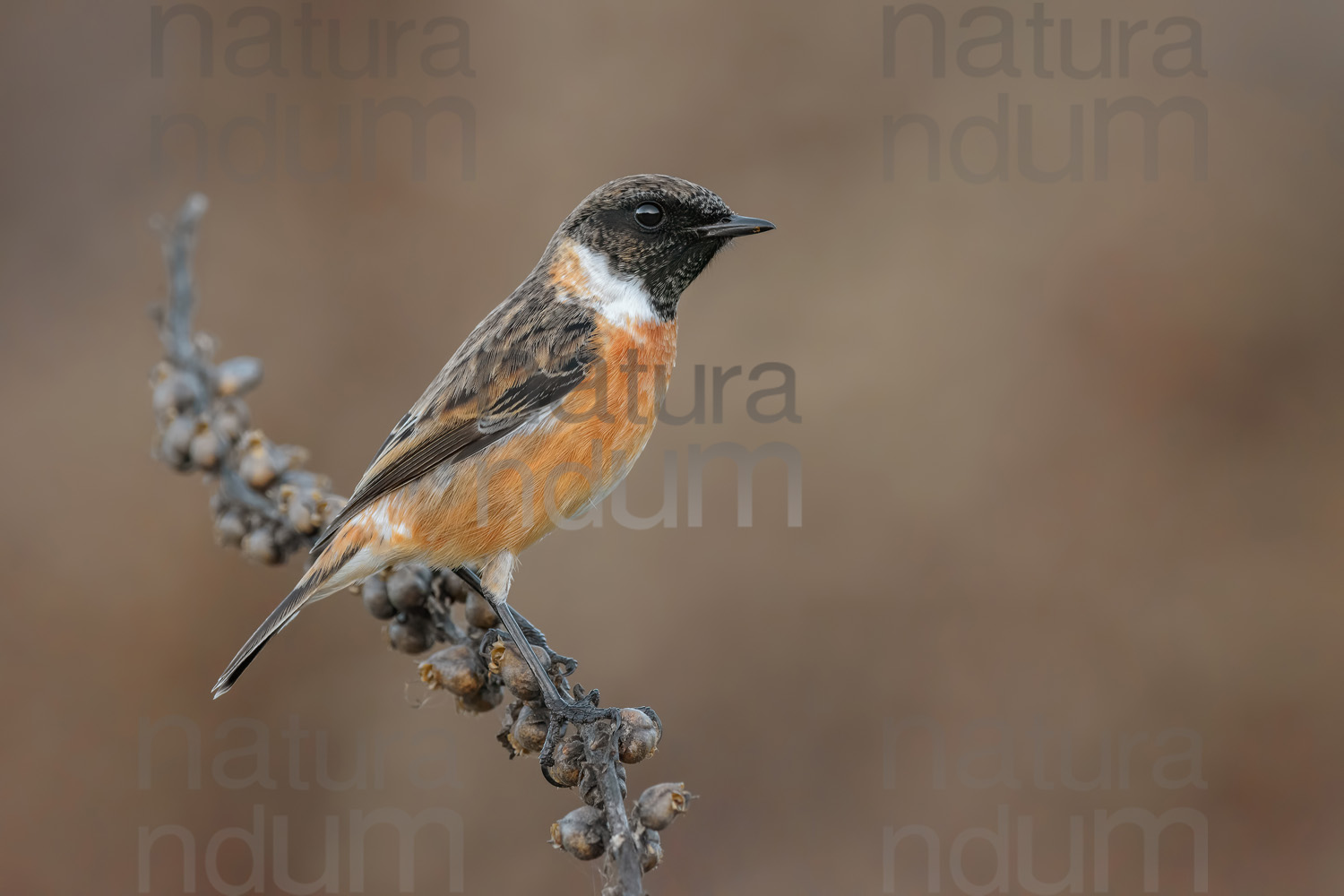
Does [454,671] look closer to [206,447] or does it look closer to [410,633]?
[410,633]

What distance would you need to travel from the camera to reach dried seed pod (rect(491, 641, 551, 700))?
278 centimetres

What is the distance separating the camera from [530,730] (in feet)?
9.07

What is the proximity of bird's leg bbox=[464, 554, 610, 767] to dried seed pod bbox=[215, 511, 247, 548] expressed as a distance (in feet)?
2.76

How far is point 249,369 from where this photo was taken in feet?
11.2

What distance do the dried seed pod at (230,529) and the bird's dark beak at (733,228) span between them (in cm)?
194

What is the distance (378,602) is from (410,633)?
18 cm

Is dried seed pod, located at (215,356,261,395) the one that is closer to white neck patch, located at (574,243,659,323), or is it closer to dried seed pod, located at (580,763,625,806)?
white neck patch, located at (574,243,659,323)

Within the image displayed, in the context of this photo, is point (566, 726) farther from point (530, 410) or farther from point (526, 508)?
point (530, 410)

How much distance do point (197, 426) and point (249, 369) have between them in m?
0.32

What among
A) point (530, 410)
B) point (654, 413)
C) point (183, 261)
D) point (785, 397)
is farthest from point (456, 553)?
point (785, 397)

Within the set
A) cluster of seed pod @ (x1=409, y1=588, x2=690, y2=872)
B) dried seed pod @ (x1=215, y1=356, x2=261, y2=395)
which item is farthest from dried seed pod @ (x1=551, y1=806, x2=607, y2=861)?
dried seed pod @ (x1=215, y1=356, x2=261, y2=395)

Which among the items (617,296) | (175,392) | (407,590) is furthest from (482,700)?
(617,296)

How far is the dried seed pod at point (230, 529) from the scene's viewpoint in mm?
3242

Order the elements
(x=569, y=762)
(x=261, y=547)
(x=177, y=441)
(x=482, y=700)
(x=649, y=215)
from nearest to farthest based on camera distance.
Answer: (x=569, y=762)
(x=482, y=700)
(x=177, y=441)
(x=261, y=547)
(x=649, y=215)
